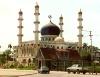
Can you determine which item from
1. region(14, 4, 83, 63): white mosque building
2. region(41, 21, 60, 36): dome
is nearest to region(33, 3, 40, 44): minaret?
region(14, 4, 83, 63): white mosque building

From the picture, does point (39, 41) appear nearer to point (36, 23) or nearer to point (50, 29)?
point (50, 29)

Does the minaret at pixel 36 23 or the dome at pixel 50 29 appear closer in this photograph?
the minaret at pixel 36 23

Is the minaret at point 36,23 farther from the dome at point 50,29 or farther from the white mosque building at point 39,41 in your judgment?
the dome at point 50,29

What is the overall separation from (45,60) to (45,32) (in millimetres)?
24526

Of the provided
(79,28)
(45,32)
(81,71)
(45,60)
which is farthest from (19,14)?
→ (81,71)

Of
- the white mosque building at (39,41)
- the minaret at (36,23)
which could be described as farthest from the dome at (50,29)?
the minaret at (36,23)

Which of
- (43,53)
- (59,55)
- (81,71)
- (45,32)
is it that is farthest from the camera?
(45,32)

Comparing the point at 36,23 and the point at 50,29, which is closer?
the point at 36,23

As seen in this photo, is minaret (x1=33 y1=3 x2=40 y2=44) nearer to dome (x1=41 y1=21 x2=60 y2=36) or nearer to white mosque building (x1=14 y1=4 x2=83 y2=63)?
white mosque building (x1=14 y1=4 x2=83 y2=63)

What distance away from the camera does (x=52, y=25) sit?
3789 inches

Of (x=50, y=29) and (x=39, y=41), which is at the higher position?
(x=50, y=29)

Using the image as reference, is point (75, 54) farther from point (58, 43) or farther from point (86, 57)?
point (58, 43)

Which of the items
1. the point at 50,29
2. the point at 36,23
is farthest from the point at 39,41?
the point at 36,23

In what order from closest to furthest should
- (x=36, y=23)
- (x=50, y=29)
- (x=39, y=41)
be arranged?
(x=36, y=23) → (x=50, y=29) → (x=39, y=41)
